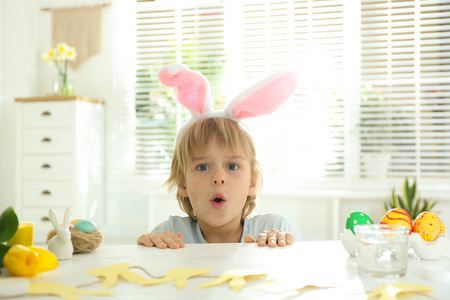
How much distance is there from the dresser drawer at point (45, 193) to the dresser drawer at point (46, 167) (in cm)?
5

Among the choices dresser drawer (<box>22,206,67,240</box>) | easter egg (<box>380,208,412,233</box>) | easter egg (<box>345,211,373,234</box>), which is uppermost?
easter egg (<box>380,208,412,233</box>)

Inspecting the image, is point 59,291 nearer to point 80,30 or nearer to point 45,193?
point 45,193

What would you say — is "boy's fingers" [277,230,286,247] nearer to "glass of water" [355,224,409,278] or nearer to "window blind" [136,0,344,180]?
"glass of water" [355,224,409,278]

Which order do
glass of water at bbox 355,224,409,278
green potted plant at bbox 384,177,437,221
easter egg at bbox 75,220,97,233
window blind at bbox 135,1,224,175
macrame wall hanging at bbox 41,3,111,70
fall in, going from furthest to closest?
macrame wall hanging at bbox 41,3,111,70 < window blind at bbox 135,1,224,175 < green potted plant at bbox 384,177,437,221 < easter egg at bbox 75,220,97,233 < glass of water at bbox 355,224,409,278

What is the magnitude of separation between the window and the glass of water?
2.76m

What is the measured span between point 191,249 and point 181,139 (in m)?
0.58

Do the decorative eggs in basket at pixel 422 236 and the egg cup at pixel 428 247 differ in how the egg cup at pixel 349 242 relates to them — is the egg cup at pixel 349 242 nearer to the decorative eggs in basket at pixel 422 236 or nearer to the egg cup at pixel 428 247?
the decorative eggs in basket at pixel 422 236

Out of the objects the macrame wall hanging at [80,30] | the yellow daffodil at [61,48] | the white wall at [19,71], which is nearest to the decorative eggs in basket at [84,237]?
the yellow daffodil at [61,48]

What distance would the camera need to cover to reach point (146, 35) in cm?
394

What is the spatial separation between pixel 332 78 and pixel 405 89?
0.56 meters

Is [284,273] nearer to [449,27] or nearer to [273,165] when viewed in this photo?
[273,165]

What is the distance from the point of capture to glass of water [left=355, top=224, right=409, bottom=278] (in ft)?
2.33

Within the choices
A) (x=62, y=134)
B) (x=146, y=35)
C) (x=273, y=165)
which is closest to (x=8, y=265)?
(x=62, y=134)

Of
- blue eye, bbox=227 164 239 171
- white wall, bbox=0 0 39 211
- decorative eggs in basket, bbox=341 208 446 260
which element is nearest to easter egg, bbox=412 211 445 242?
decorative eggs in basket, bbox=341 208 446 260
